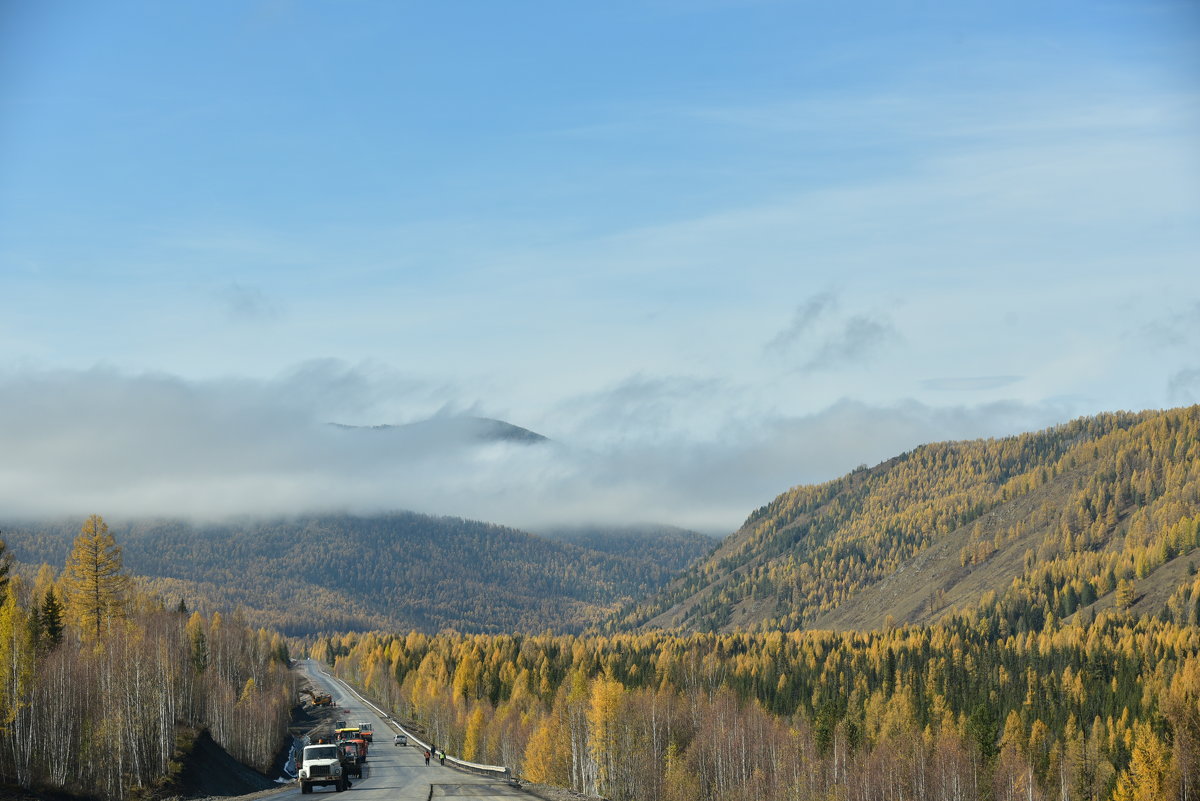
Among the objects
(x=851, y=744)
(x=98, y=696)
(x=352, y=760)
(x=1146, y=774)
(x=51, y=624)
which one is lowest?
(x=1146, y=774)

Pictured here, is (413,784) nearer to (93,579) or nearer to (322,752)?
(322,752)

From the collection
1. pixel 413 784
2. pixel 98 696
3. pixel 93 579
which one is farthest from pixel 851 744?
pixel 98 696

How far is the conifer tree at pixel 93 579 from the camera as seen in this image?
127 metres

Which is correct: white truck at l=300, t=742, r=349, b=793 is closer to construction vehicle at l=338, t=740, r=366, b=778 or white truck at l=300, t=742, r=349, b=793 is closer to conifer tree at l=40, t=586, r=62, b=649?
construction vehicle at l=338, t=740, r=366, b=778

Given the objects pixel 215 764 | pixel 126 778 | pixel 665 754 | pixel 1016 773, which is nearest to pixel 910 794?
pixel 1016 773

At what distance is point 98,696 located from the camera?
107062 mm

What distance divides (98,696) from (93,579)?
87.8 feet

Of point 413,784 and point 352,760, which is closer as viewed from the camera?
point 413,784

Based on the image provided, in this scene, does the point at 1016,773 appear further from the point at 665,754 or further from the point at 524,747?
the point at 524,747

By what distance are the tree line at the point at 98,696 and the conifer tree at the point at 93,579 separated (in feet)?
0.49

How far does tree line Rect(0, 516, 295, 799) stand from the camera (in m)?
95.9

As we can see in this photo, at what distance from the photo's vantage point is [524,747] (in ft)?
525

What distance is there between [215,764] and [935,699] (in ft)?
379

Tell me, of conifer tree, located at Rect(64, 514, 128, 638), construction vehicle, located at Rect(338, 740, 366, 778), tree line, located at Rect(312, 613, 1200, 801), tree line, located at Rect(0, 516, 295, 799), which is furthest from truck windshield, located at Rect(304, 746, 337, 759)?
tree line, located at Rect(312, 613, 1200, 801)
